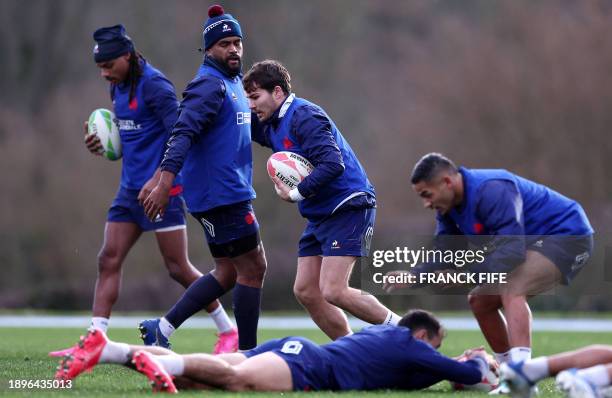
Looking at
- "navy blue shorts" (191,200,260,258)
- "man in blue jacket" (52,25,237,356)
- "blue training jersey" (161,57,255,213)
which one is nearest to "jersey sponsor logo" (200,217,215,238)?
"navy blue shorts" (191,200,260,258)

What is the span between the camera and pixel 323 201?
316 inches

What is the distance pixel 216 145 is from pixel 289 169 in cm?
65

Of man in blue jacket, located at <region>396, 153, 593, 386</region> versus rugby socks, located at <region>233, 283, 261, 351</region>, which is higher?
man in blue jacket, located at <region>396, 153, 593, 386</region>

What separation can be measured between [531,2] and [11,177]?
1399 centimetres

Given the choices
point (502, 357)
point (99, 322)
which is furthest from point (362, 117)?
point (502, 357)

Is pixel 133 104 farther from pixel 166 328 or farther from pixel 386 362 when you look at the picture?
pixel 386 362

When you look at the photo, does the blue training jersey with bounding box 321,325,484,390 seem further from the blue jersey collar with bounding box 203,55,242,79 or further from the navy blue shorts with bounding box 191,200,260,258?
the blue jersey collar with bounding box 203,55,242,79

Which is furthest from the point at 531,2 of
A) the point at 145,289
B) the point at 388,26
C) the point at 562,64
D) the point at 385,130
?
the point at 145,289

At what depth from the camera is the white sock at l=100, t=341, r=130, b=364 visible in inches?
243

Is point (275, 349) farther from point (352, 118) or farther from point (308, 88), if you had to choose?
point (352, 118)

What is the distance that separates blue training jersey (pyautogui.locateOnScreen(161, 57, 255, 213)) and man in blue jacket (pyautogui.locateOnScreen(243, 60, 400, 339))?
19 cm

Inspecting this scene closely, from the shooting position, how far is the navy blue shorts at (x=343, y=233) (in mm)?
7879

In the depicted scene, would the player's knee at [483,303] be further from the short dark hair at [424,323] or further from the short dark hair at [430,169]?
the short dark hair at [430,169]

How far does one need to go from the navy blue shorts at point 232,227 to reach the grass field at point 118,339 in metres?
1.17
